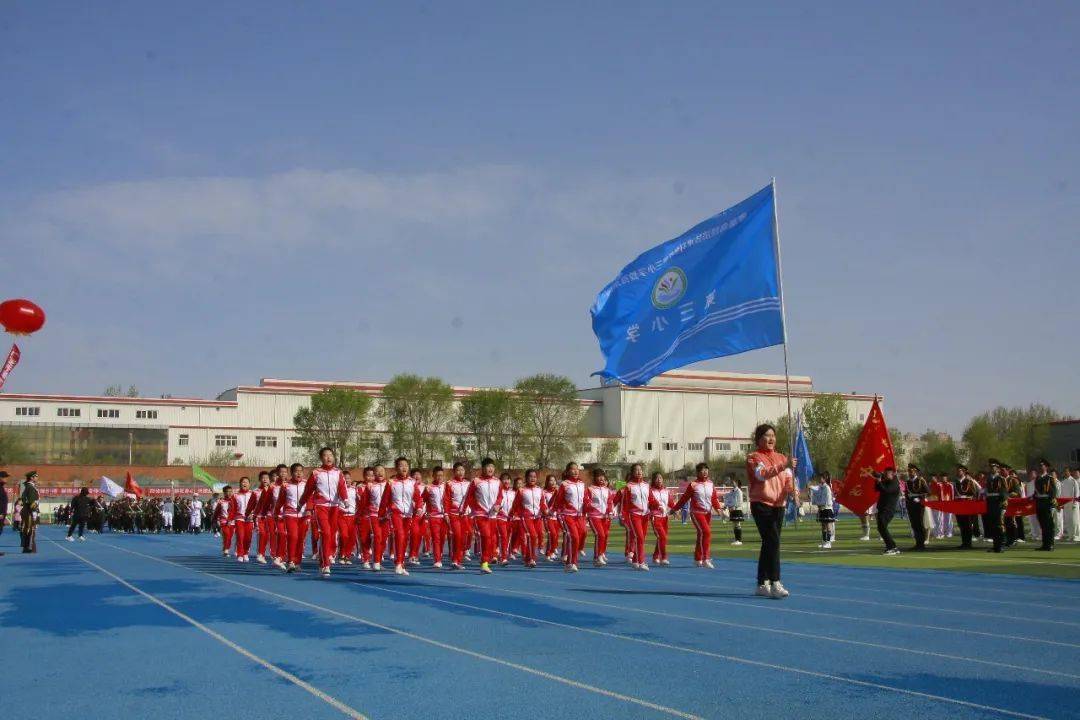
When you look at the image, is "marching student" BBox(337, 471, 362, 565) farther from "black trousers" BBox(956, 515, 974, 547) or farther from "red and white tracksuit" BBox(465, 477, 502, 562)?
"black trousers" BBox(956, 515, 974, 547)

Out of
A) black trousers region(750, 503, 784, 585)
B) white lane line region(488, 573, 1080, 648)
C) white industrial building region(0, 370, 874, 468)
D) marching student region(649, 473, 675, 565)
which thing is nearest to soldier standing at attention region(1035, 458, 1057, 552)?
marching student region(649, 473, 675, 565)

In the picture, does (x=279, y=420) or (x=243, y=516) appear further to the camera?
(x=279, y=420)

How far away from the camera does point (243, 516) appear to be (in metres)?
24.0

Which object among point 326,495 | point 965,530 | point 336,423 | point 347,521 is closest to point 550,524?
point 347,521

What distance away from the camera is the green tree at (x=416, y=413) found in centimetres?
8994

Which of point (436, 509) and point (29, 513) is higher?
point (436, 509)

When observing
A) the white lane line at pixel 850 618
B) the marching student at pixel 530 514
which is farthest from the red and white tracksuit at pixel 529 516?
the white lane line at pixel 850 618

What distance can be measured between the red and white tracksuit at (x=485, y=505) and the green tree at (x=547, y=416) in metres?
71.0

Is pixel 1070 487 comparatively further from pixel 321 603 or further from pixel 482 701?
pixel 482 701

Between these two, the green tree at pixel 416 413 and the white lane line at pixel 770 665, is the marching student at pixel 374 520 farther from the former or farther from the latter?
the green tree at pixel 416 413

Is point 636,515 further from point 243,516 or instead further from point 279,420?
point 279,420

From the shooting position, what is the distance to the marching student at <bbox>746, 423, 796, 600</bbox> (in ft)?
40.5

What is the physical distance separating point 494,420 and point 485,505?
232ft

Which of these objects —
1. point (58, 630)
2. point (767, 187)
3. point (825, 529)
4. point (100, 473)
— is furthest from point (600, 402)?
point (58, 630)
